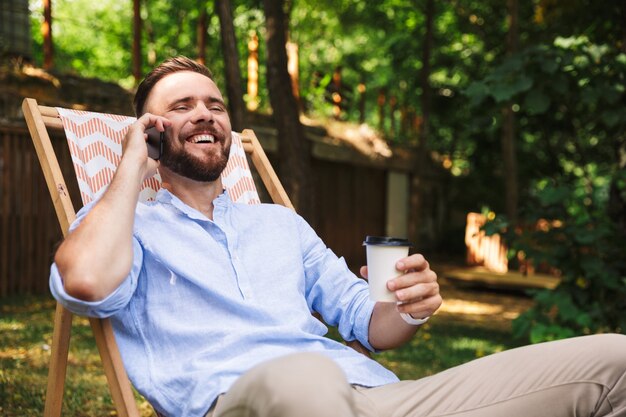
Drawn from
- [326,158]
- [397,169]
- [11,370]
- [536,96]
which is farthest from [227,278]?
[397,169]

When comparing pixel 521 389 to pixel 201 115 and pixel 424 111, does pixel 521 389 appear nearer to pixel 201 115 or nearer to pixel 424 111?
pixel 201 115

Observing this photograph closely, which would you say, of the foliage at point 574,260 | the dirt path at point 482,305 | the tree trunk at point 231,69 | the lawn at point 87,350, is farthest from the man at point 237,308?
the dirt path at point 482,305

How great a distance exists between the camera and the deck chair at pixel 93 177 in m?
1.99

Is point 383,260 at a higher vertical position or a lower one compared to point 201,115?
lower

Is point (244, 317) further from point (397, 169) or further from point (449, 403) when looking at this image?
point (397, 169)

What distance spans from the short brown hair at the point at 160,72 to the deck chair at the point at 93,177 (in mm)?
341

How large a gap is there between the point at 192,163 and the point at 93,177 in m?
0.55

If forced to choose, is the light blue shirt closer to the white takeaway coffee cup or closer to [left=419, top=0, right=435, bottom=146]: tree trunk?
the white takeaway coffee cup

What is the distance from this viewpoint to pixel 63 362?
90.4 inches

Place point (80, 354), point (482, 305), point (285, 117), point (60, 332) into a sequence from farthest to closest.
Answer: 1. point (482, 305)
2. point (285, 117)
3. point (80, 354)
4. point (60, 332)

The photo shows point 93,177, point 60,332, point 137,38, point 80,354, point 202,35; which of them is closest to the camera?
point 60,332

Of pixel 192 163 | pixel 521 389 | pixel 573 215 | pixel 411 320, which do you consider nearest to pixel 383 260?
pixel 411 320

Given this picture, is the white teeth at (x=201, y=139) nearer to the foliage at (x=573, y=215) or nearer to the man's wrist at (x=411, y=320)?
the man's wrist at (x=411, y=320)

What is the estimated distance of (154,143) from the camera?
230 centimetres
